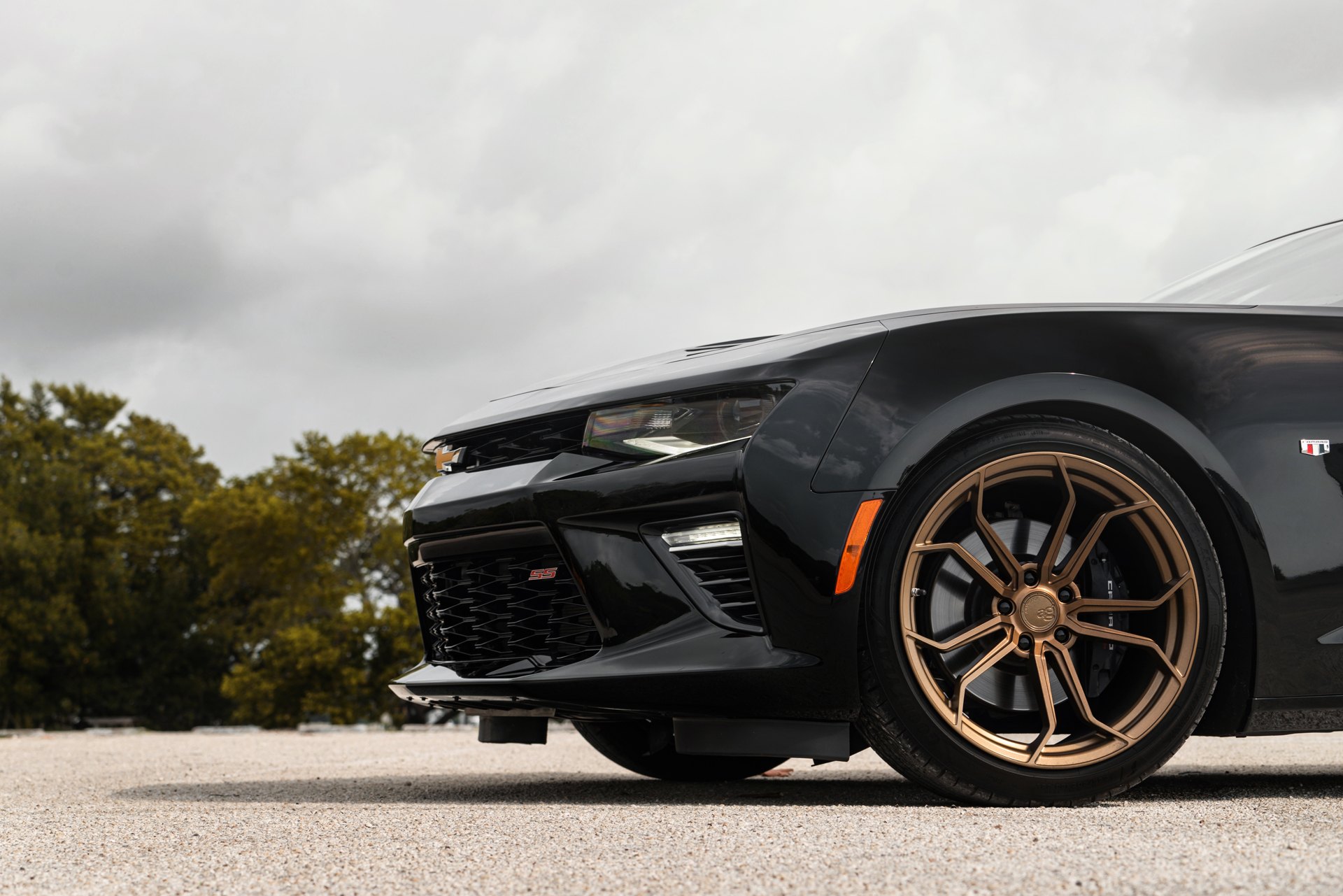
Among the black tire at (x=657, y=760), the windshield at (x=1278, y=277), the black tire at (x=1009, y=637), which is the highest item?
the windshield at (x=1278, y=277)

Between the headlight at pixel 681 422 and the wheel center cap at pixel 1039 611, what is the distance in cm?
80

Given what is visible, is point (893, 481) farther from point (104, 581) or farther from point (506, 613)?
point (104, 581)

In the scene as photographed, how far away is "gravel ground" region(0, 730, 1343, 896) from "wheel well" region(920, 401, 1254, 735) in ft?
0.84

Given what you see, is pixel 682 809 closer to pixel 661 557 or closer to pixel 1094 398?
pixel 661 557

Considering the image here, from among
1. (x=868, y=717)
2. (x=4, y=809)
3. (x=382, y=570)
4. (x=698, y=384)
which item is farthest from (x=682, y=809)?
(x=382, y=570)

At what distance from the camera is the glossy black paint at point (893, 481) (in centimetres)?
307

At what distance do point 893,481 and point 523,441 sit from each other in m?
1.06

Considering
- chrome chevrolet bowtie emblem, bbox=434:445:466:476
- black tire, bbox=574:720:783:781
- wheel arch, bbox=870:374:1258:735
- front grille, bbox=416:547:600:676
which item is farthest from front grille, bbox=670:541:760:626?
black tire, bbox=574:720:783:781

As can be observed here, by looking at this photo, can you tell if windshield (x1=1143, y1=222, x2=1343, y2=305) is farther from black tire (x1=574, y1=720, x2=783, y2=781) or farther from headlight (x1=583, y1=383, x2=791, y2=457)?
black tire (x1=574, y1=720, x2=783, y2=781)

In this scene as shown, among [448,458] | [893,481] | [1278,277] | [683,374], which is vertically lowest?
[893,481]

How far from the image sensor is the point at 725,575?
313 cm

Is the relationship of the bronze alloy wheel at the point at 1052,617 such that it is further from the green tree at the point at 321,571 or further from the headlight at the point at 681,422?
the green tree at the point at 321,571

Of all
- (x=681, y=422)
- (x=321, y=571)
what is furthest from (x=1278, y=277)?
(x=321, y=571)

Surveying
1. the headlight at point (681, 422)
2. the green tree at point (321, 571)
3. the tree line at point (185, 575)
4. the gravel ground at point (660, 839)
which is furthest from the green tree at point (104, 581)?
the headlight at point (681, 422)
